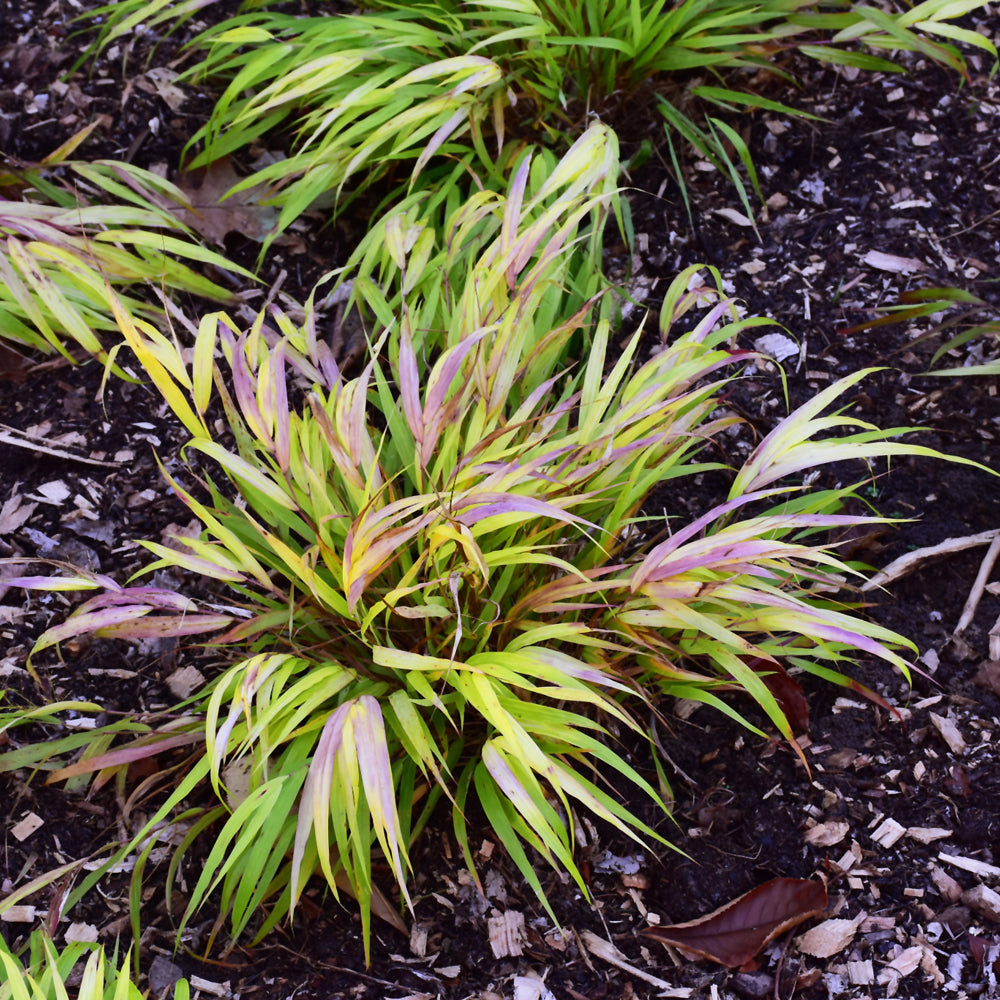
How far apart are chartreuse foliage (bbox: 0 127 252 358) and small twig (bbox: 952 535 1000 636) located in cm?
113

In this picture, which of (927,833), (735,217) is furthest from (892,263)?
(927,833)

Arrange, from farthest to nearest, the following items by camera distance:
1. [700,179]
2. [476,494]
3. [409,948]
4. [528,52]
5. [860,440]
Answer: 1. [700,179]
2. [528,52]
3. [860,440]
4. [409,948]
5. [476,494]

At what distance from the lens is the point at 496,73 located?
4.76 feet

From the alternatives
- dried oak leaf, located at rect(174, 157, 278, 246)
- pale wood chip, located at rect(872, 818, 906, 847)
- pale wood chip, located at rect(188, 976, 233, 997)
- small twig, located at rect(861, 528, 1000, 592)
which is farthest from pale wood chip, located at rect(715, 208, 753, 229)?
pale wood chip, located at rect(188, 976, 233, 997)

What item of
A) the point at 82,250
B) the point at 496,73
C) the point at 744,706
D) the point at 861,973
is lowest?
the point at 861,973

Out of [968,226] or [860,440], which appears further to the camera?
[968,226]

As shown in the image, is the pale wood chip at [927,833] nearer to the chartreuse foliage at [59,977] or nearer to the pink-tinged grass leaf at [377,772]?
the pink-tinged grass leaf at [377,772]

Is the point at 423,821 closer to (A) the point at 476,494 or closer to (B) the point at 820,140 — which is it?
(A) the point at 476,494

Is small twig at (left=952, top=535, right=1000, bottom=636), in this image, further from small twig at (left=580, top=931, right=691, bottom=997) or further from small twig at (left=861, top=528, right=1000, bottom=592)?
small twig at (left=580, top=931, right=691, bottom=997)

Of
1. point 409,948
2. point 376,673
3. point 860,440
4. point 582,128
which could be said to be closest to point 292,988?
point 409,948

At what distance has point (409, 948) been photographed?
1.07 meters

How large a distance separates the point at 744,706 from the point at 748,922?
0.27m

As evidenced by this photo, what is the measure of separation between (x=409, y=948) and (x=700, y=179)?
1.33m

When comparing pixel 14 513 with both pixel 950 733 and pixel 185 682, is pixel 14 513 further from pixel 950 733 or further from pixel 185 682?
pixel 950 733
